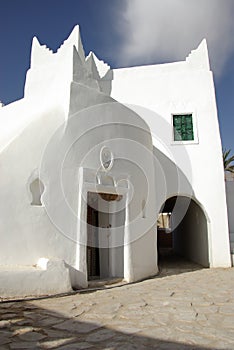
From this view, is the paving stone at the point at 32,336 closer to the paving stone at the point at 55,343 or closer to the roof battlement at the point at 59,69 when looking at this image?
the paving stone at the point at 55,343

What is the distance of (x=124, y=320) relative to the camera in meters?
4.04

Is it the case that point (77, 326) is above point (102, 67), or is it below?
below

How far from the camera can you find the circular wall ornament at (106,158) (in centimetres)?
704

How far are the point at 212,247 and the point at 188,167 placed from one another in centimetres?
287

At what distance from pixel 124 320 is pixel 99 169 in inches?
143

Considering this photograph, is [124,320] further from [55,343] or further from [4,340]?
[4,340]

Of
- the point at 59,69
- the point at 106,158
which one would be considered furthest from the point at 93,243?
the point at 59,69

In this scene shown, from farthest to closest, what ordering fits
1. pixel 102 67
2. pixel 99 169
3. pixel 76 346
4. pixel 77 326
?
pixel 102 67 < pixel 99 169 < pixel 77 326 < pixel 76 346

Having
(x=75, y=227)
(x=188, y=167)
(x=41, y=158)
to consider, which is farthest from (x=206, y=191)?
(x=41, y=158)

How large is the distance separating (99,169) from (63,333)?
3977 millimetres

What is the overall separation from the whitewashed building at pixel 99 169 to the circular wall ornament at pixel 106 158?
25 millimetres

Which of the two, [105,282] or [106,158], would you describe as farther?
[106,158]

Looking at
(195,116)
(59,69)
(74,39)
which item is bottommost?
(195,116)

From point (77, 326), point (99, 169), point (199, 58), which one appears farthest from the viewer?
point (199, 58)
